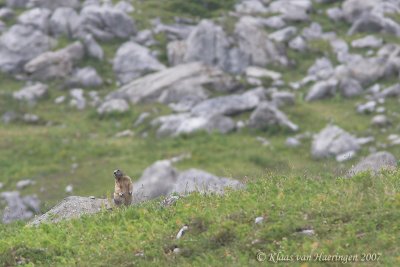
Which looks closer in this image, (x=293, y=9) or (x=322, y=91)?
(x=322, y=91)

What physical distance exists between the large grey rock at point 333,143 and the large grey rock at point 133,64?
19.1m

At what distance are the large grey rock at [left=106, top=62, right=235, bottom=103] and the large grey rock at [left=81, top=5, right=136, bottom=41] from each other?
411 inches

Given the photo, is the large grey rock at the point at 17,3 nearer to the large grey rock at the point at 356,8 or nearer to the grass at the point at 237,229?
the large grey rock at the point at 356,8

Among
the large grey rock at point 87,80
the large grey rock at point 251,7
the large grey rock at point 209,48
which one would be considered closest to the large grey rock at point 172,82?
the large grey rock at point 87,80

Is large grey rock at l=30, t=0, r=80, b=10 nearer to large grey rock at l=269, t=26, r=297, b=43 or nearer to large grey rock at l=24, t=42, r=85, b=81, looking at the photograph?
large grey rock at l=24, t=42, r=85, b=81

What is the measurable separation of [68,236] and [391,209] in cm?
564

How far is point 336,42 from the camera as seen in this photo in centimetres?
5809

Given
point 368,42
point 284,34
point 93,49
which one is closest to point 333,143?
point 368,42

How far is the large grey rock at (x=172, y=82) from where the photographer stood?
4725 cm

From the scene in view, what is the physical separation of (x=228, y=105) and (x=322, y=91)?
272 inches

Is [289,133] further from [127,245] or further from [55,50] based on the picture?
[127,245]

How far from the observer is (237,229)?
11.5 m

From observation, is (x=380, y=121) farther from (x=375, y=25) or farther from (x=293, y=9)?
(x=293, y=9)

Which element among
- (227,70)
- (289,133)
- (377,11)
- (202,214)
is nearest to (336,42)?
(377,11)
